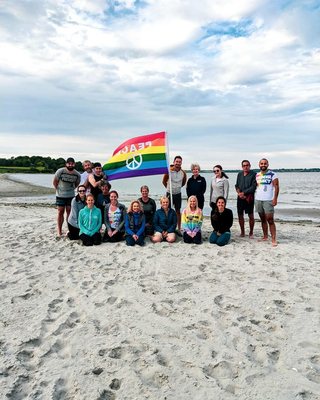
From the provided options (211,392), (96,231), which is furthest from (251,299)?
(96,231)

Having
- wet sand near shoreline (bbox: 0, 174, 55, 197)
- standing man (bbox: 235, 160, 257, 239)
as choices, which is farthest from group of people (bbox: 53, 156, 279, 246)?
wet sand near shoreline (bbox: 0, 174, 55, 197)

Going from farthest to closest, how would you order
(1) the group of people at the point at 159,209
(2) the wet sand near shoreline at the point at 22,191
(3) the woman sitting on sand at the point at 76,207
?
(2) the wet sand near shoreline at the point at 22,191 → (3) the woman sitting on sand at the point at 76,207 → (1) the group of people at the point at 159,209

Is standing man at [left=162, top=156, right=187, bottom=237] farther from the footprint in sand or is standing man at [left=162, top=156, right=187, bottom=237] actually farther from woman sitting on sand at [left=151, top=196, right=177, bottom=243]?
the footprint in sand

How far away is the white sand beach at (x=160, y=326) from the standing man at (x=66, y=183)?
1969mm

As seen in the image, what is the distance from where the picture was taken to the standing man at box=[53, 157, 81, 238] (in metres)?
8.73

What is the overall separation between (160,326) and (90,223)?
4444 millimetres

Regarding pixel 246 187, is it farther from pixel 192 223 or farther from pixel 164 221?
pixel 164 221

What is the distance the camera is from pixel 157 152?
356 inches

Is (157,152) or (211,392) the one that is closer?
(211,392)

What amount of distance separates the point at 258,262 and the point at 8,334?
14.8 ft

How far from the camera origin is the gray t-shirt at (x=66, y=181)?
8.77 m

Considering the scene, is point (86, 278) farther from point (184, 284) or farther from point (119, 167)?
point (119, 167)

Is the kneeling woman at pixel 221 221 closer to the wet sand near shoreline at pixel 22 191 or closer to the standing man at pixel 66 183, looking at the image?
the standing man at pixel 66 183

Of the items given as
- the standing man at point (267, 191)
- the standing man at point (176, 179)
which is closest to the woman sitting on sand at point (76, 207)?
the standing man at point (176, 179)
